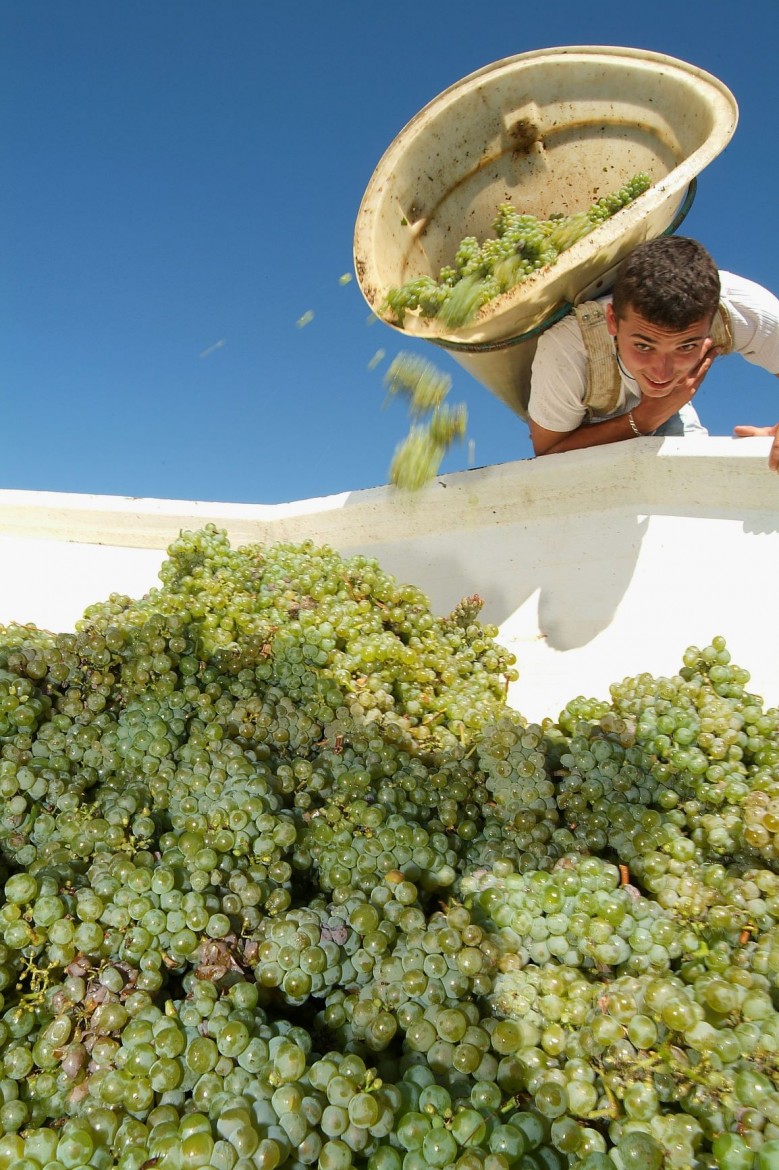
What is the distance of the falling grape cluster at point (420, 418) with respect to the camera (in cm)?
296

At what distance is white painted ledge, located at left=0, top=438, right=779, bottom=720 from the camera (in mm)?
2480

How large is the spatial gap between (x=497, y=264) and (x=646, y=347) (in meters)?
0.63

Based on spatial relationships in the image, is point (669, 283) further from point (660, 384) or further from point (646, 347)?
point (660, 384)

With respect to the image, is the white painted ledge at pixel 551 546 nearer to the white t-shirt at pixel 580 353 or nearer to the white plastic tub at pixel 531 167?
the white t-shirt at pixel 580 353

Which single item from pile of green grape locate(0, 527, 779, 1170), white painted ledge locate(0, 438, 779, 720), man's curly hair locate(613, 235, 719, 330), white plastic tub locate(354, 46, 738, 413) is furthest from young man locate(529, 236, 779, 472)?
pile of green grape locate(0, 527, 779, 1170)

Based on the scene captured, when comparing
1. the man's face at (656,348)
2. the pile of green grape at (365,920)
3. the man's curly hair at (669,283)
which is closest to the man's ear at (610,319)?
the man's face at (656,348)

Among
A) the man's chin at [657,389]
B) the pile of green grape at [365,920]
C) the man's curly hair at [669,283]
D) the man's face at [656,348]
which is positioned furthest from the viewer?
the man's chin at [657,389]

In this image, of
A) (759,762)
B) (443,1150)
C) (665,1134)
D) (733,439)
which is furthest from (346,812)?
(733,439)

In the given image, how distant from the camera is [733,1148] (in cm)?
89

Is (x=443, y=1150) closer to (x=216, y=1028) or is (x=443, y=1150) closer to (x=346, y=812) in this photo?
(x=216, y=1028)

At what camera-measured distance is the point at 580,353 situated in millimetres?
2697

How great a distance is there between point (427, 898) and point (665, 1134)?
52cm

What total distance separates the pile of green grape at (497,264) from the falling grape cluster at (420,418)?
0.32m

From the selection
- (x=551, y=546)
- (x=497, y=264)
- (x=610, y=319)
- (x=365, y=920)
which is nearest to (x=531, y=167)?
(x=497, y=264)
